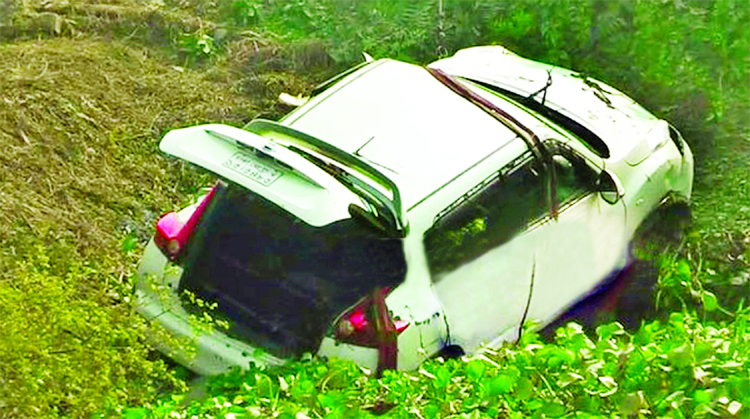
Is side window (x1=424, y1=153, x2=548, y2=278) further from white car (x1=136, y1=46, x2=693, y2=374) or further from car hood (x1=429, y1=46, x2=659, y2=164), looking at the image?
car hood (x1=429, y1=46, x2=659, y2=164)

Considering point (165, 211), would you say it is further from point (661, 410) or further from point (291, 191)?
point (661, 410)

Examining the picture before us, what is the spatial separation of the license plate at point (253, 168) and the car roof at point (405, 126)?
55 centimetres

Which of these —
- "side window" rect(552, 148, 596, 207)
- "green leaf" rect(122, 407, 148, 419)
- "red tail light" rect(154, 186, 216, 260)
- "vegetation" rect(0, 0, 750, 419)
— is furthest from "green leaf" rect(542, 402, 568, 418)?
"red tail light" rect(154, 186, 216, 260)

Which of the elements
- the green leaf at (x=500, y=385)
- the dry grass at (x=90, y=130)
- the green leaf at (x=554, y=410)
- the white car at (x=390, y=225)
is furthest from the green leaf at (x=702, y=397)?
the dry grass at (x=90, y=130)

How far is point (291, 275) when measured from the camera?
210 inches

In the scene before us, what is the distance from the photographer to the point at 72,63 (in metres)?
7.50

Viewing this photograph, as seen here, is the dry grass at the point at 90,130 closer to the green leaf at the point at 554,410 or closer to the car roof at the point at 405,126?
the car roof at the point at 405,126

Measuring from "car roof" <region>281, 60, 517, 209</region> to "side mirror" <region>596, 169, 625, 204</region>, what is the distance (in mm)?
592

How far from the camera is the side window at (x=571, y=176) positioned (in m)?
6.04

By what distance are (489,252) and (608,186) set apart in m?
0.92

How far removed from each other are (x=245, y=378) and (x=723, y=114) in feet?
13.4

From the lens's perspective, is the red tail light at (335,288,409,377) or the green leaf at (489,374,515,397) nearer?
the green leaf at (489,374,515,397)

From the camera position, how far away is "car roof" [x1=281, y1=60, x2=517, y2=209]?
5637 millimetres

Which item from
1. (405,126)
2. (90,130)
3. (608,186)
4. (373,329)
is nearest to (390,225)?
(373,329)
